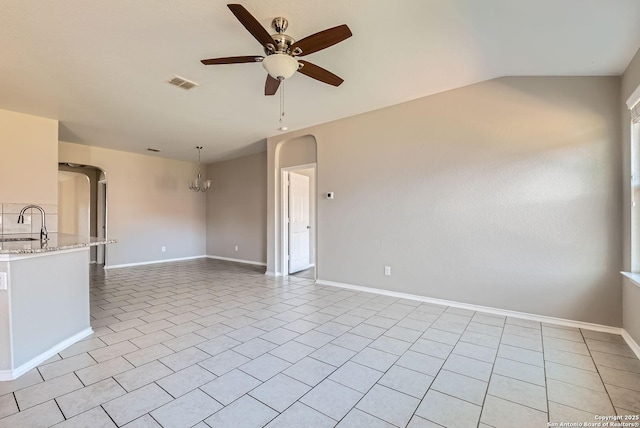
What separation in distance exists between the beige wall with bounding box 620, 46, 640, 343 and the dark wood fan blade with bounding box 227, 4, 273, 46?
10.3ft

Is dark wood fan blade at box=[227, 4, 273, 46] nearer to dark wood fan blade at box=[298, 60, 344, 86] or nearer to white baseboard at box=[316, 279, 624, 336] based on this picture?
dark wood fan blade at box=[298, 60, 344, 86]

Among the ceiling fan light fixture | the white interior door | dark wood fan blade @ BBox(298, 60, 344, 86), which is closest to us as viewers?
the ceiling fan light fixture

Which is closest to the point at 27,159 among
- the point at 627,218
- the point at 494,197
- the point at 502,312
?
the point at 494,197

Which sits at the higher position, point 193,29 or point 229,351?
point 193,29

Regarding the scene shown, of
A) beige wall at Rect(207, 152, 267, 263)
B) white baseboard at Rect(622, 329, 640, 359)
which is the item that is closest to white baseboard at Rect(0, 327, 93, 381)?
beige wall at Rect(207, 152, 267, 263)

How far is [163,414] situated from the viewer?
5.63 ft

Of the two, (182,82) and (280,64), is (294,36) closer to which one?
(280,64)

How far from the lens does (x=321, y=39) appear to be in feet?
6.64

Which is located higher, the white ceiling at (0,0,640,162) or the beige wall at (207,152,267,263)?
the white ceiling at (0,0,640,162)

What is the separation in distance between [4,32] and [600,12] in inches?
182

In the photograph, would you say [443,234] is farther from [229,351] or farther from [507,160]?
[229,351]

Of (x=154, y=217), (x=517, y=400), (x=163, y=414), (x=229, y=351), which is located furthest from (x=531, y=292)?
(x=154, y=217)

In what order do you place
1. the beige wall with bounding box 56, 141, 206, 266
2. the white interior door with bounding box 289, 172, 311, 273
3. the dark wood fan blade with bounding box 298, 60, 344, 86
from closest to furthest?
the dark wood fan blade with bounding box 298, 60, 344, 86 → the white interior door with bounding box 289, 172, 311, 273 → the beige wall with bounding box 56, 141, 206, 266

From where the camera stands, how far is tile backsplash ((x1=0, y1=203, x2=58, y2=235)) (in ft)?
13.2
